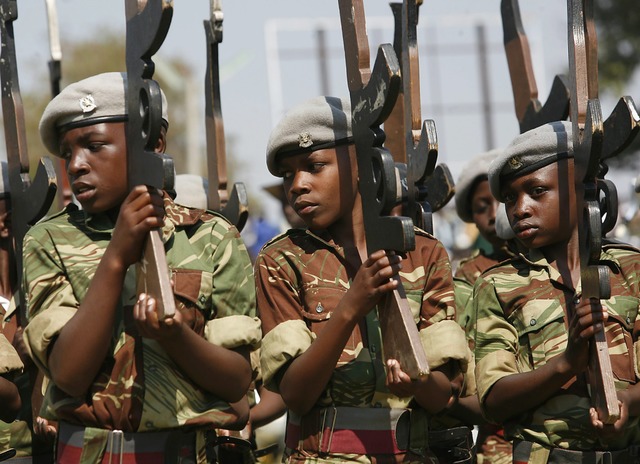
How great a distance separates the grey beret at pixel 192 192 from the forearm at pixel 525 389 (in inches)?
97.5

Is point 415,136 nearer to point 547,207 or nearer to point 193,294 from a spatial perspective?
point 547,207

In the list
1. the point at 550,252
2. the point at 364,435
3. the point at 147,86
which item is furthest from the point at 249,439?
the point at 147,86

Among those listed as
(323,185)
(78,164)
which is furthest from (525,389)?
→ (78,164)

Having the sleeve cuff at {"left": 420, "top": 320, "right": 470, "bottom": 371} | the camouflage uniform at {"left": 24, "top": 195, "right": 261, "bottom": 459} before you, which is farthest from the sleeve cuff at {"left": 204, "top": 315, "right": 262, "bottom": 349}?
the sleeve cuff at {"left": 420, "top": 320, "right": 470, "bottom": 371}

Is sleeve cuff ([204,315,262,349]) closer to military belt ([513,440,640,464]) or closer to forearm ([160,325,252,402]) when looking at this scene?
forearm ([160,325,252,402])

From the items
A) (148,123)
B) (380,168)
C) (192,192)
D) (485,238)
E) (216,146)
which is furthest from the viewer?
(485,238)

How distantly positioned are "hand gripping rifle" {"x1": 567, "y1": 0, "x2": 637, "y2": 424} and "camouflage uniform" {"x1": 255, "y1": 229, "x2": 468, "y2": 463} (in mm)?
497

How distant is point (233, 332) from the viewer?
4211 millimetres

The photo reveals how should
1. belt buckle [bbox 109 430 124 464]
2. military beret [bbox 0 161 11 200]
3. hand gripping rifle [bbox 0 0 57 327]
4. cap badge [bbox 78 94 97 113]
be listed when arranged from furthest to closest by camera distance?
military beret [bbox 0 161 11 200], hand gripping rifle [bbox 0 0 57 327], cap badge [bbox 78 94 97 113], belt buckle [bbox 109 430 124 464]

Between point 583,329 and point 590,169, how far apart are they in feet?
1.87

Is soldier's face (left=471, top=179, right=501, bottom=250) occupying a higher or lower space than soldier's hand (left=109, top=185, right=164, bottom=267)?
lower

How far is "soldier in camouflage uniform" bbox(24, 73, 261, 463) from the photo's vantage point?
3.98 metres

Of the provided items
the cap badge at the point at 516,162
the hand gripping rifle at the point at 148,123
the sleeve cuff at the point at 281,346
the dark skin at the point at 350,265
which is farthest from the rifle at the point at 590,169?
the hand gripping rifle at the point at 148,123

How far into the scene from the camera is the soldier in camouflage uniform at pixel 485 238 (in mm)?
6023
